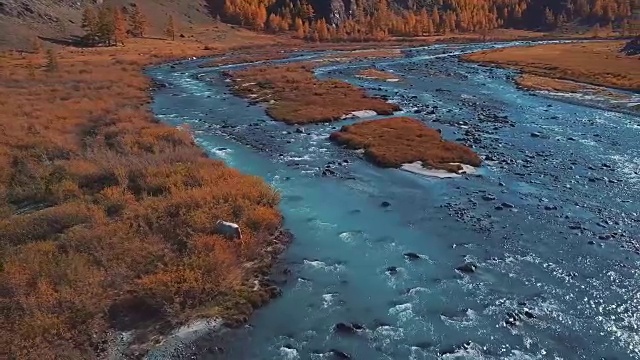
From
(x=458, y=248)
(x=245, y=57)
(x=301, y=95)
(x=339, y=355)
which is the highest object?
(x=245, y=57)

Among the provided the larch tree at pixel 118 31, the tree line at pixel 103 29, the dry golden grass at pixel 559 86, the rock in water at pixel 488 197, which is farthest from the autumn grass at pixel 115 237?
the larch tree at pixel 118 31

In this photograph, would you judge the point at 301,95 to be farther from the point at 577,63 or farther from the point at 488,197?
the point at 577,63

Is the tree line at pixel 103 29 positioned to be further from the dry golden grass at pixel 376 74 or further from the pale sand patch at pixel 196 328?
the pale sand patch at pixel 196 328

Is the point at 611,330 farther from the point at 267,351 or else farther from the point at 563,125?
the point at 563,125

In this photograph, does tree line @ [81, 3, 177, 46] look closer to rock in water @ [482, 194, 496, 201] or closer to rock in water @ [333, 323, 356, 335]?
rock in water @ [482, 194, 496, 201]

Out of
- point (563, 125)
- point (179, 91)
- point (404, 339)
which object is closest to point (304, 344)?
point (404, 339)

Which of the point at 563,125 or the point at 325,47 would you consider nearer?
the point at 563,125

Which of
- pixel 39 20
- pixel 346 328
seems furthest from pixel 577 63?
pixel 39 20
